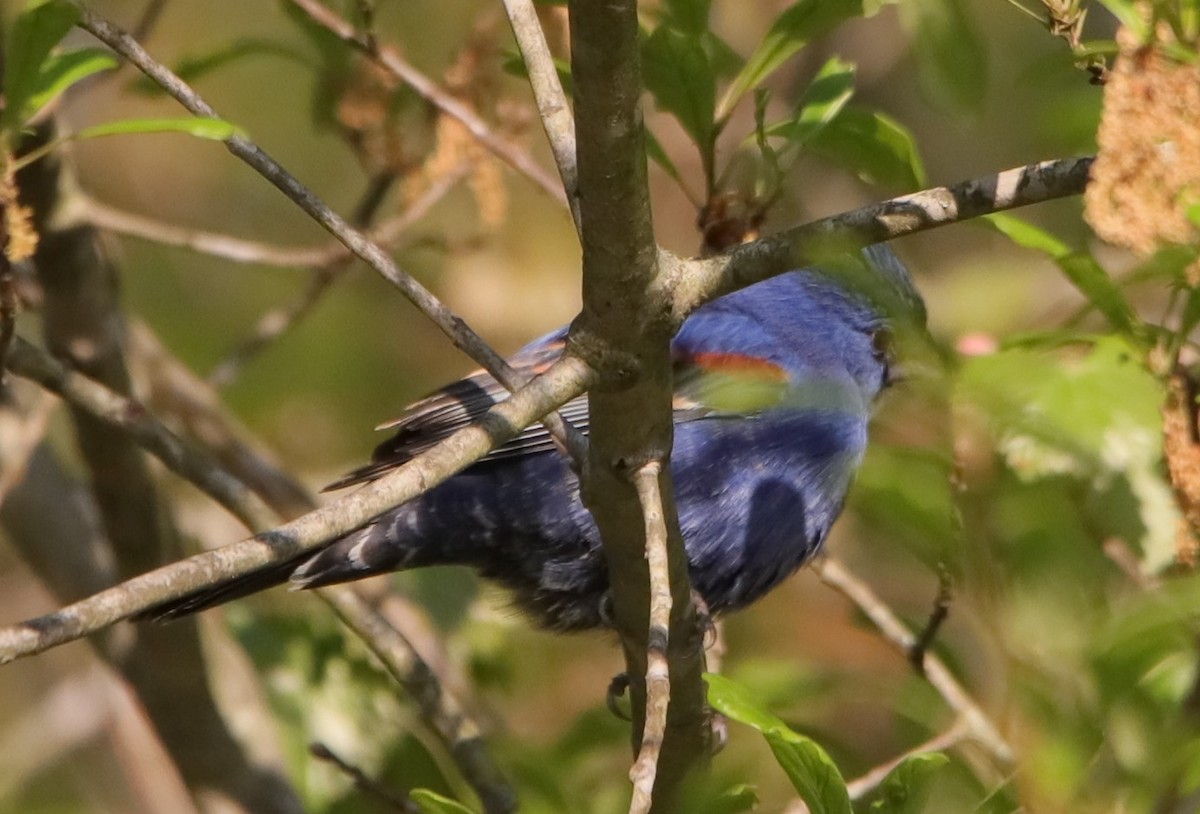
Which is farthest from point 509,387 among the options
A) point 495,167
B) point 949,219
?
point 495,167

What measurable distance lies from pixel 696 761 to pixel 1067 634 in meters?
1.24

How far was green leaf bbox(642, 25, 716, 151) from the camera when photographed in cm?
335

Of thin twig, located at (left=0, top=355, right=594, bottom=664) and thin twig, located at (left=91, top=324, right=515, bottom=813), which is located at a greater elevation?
thin twig, located at (left=0, top=355, right=594, bottom=664)

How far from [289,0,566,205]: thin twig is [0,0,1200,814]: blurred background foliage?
0.11 meters

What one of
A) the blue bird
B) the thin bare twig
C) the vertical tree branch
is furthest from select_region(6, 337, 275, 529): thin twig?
the vertical tree branch

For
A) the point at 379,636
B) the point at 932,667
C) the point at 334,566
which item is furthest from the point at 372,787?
the point at 932,667

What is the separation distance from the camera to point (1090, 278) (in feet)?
9.82

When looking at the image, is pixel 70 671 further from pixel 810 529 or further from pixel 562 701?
pixel 810 529

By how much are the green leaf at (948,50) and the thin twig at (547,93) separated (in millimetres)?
1115

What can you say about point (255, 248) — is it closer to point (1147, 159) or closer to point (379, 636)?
point (379, 636)

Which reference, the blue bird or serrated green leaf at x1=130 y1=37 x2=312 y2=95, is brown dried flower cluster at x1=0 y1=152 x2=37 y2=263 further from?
serrated green leaf at x1=130 y1=37 x2=312 y2=95

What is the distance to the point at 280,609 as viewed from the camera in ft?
19.8

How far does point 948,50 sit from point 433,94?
1516mm

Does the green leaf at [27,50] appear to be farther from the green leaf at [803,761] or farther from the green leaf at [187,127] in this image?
the green leaf at [803,761]
